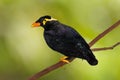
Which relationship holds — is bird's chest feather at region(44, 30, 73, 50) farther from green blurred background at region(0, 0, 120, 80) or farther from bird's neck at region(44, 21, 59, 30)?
green blurred background at region(0, 0, 120, 80)

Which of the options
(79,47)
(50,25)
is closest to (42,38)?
(50,25)

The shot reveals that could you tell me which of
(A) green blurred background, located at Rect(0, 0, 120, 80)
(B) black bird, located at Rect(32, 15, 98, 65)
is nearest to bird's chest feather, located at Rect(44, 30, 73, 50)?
(B) black bird, located at Rect(32, 15, 98, 65)

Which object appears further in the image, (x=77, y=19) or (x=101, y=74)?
(x=77, y=19)

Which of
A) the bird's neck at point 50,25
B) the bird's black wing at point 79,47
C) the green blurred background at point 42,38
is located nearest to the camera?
the bird's black wing at point 79,47

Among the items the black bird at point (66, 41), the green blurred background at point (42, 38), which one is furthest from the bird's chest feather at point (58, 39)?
the green blurred background at point (42, 38)

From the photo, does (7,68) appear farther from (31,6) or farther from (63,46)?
(63,46)

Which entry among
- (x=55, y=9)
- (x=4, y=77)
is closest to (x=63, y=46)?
(x=55, y=9)

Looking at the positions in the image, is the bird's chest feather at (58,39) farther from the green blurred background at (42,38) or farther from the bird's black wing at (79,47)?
the green blurred background at (42,38)
